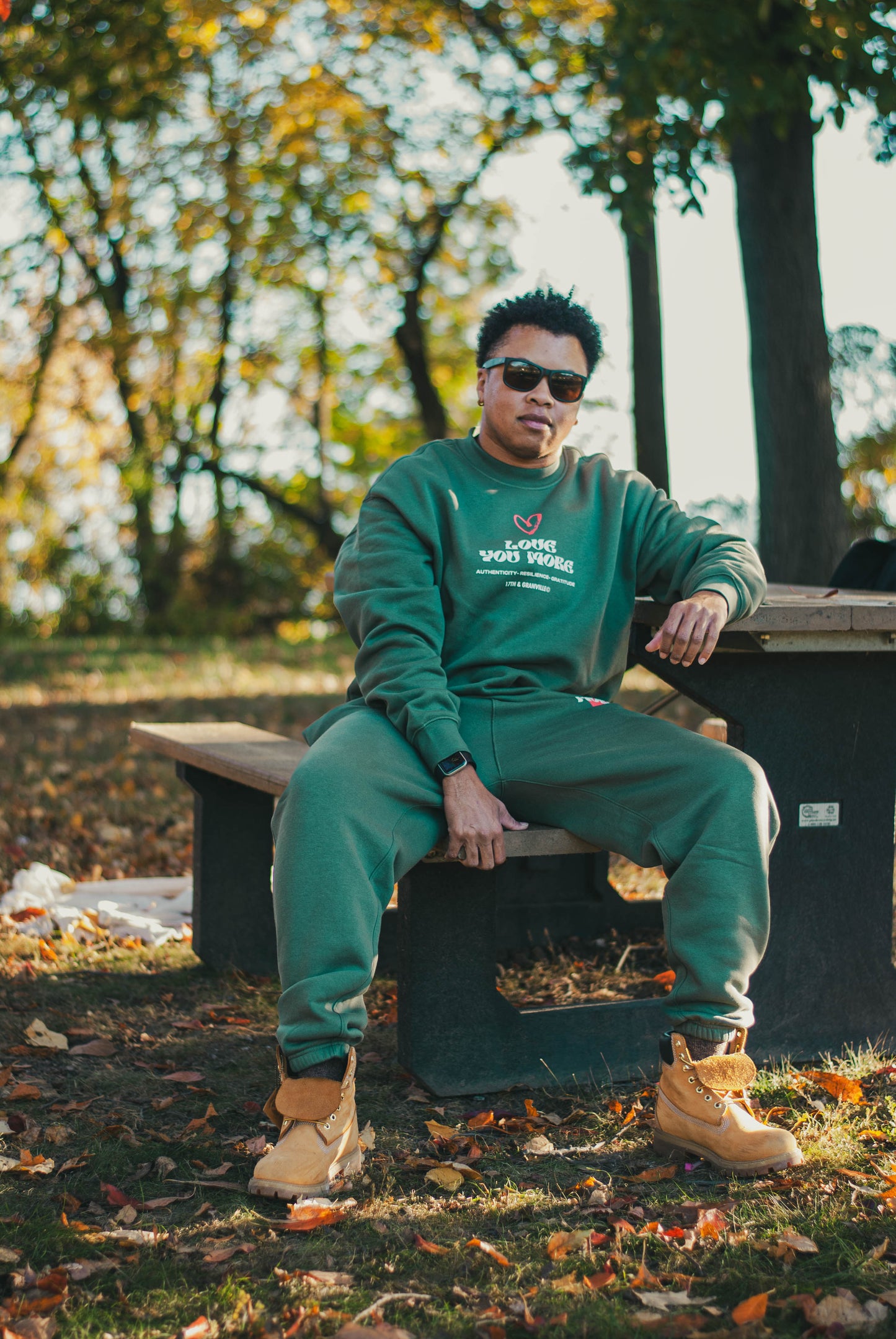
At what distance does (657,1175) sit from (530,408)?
73.5 inches

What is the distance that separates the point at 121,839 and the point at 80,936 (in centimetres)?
139

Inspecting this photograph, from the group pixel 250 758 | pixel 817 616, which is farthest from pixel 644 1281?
pixel 250 758

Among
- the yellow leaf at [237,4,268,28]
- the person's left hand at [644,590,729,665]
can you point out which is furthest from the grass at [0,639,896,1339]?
the yellow leaf at [237,4,268,28]

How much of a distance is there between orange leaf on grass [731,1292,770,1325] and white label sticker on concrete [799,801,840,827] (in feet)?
4.94

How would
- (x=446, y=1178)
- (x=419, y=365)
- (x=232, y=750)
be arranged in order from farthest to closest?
(x=419, y=365) → (x=232, y=750) → (x=446, y=1178)

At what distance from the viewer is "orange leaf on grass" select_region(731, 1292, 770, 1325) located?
2.26 meters

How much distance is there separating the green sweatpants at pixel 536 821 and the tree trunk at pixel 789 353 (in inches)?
191

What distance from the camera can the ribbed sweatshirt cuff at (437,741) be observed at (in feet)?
10.2

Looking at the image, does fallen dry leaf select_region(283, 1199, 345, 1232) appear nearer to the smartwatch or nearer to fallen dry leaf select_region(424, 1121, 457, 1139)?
fallen dry leaf select_region(424, 1121, 457, 1139)

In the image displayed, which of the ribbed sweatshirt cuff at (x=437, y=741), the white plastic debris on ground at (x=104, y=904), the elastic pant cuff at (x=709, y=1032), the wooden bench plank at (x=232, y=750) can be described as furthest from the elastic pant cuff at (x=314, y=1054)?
the white plastic debris on ground at (x=104, y=904)

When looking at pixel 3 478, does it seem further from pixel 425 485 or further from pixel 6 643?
pixel 425 485

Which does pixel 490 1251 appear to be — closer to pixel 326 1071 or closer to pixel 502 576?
pixel 326 1071

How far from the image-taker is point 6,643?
49.9ft

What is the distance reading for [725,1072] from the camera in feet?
9.70
